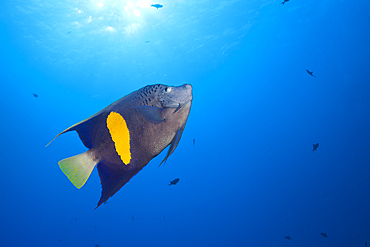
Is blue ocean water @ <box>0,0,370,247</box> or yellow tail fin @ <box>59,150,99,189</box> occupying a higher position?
yellow tail fin @ <box>59,150,99,189</box>

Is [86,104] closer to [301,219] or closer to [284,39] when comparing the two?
[284,39]

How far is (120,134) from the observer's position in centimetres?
74

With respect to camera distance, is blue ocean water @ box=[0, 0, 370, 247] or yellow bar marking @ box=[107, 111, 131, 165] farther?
blue ocean water @ box=[0, 0, 370, 247]

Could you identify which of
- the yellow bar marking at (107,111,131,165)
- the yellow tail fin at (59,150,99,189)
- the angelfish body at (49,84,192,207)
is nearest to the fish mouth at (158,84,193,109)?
the angelfish body at (49,84,192,207)

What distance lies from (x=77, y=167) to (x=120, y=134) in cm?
19

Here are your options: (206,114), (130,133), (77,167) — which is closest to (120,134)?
(130,133)

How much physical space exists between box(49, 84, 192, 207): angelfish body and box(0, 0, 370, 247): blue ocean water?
15535 millimetres

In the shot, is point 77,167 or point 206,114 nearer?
point 77,167

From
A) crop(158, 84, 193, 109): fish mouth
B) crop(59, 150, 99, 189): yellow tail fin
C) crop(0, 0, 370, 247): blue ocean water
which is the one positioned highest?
crop(158, 84, 193, 109): fish mouth

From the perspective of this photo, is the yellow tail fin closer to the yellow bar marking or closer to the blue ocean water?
the yellow bar marking

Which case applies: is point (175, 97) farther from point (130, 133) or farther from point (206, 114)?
point (206, 114)

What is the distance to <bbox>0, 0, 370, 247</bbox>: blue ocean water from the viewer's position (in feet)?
54.7

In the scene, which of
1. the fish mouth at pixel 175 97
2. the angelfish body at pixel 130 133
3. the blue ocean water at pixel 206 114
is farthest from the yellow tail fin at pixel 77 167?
the blue ocean water at pixel 206 114

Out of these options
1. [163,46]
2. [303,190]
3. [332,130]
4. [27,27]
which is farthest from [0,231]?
[332,130]
